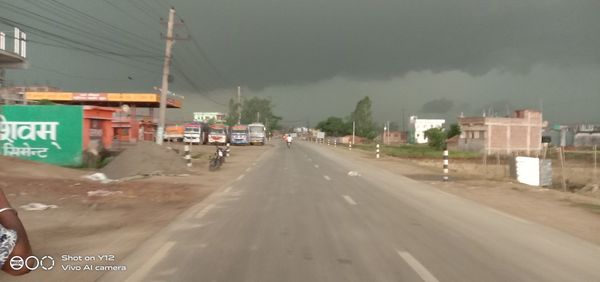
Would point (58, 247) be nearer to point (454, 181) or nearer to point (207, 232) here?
point (207, 232)

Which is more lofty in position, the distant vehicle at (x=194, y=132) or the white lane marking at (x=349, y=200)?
the distant vehicle at (x=194, y=132)

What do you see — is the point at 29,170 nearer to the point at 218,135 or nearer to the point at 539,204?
the point at 539,204

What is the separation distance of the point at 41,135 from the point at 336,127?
16245 cm

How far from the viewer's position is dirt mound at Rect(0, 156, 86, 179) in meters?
19.7

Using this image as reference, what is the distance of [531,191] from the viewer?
67.5 feet

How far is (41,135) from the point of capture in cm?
2694

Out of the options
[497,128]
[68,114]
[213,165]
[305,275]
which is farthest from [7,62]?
[497,128]

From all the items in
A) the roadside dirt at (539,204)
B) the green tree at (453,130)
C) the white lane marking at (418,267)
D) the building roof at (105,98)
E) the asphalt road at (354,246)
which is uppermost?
the building roof at (105,98)

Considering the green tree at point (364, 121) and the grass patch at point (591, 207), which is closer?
the grass patch at point (591, 207)

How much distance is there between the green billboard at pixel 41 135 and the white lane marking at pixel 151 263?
20351 millimetres

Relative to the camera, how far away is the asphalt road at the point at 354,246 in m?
7.00

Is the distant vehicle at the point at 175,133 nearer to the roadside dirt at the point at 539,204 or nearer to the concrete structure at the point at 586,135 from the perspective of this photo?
the roadside dirt at the point at 539,204

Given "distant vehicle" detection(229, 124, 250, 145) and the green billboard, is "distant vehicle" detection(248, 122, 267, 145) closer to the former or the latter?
"distant vehicle" detection(229, 124, 250, 145)

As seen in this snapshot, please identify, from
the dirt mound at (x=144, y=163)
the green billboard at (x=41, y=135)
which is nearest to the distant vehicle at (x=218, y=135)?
the dirt mound at (x=144, y=163)
